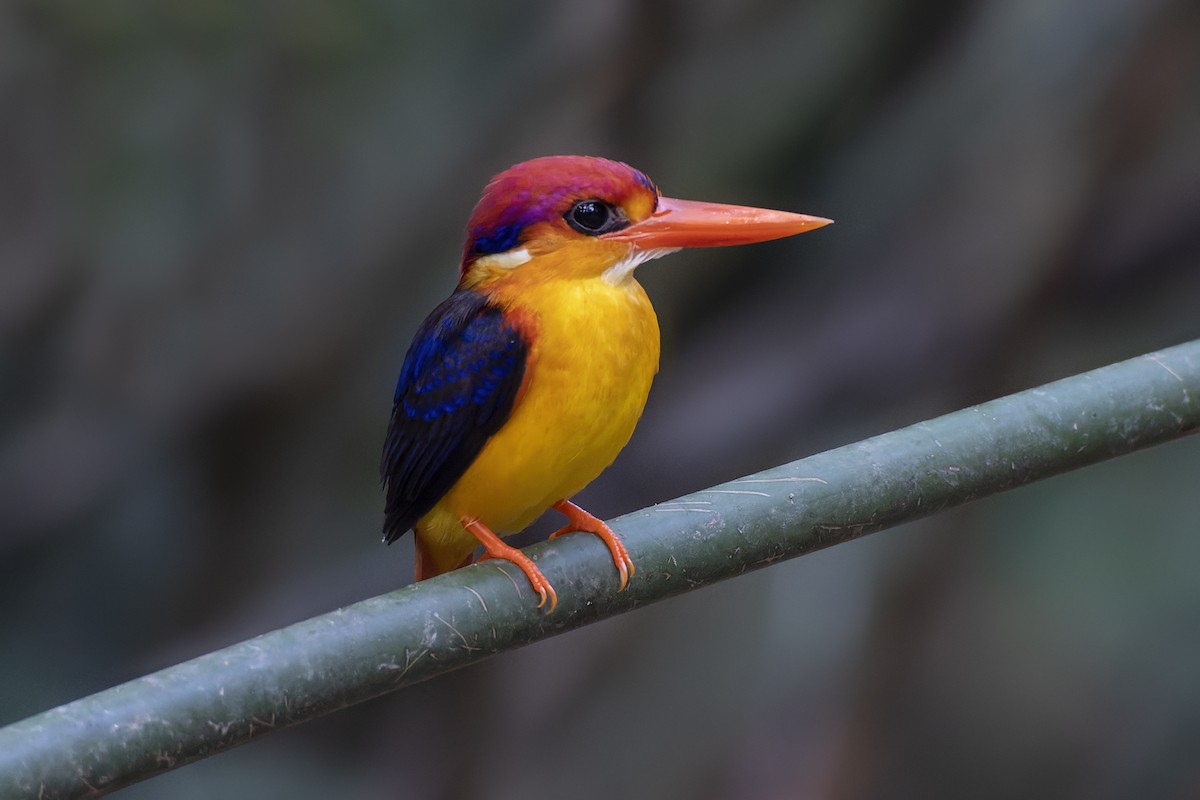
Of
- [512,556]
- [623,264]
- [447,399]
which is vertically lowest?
[512,556]

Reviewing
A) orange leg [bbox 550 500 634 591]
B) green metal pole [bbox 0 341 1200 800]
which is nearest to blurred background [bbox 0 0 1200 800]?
orange leg [bbox 550 500 634 591]

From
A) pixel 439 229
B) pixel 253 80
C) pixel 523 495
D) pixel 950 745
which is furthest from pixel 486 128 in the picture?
pixel 950 745

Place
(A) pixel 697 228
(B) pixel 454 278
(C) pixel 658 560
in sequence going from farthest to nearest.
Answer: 1. (B) pixel 454 278
2. (A) pixel 697 228
3. (C) pixel 658 560

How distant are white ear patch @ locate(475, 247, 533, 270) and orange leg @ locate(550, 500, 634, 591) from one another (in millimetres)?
285

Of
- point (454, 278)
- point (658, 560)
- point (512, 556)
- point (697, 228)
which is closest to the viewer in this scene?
point (658, 560)

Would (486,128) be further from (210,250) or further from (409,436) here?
(409,436)

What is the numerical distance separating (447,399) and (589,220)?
0.24m

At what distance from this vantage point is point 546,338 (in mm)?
1623

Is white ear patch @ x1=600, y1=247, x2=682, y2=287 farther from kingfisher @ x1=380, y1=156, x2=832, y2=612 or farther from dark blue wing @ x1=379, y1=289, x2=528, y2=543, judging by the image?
dark blue wing @ x1=379, y1=289, x2=528, y2=543

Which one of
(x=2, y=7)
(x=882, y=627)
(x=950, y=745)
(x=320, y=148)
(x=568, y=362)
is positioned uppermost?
(x=2, y=7)

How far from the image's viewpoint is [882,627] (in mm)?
2852

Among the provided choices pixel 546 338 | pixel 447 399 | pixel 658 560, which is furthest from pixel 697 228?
pixel 658 560

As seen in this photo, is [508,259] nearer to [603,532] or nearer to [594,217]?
[594,217]

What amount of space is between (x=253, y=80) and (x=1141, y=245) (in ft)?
5.58
